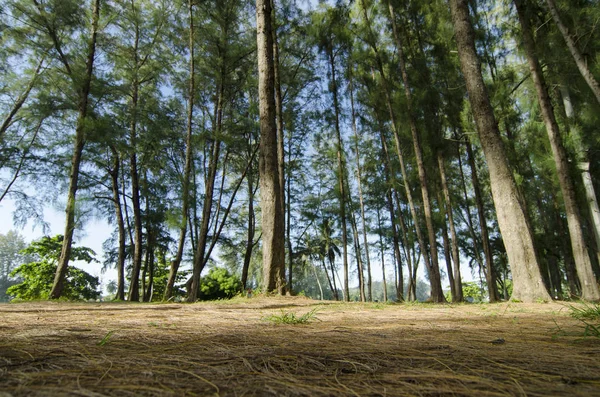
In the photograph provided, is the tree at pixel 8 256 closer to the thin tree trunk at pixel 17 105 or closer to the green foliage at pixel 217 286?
the green foliage at pixel 217 286

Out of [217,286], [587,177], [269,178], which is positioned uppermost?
[587,177]

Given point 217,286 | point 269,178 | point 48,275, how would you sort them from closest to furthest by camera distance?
1. point 269,178
2. point 48,275
3. point 217,286

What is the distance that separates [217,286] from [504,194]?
18331 mm

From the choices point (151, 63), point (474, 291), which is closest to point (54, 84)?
point (151, 63)

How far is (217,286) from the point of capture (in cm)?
2031

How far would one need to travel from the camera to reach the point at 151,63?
12.9m

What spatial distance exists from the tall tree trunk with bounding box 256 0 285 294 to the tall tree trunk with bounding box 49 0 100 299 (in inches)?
233

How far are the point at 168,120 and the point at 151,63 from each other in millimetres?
A: 2343

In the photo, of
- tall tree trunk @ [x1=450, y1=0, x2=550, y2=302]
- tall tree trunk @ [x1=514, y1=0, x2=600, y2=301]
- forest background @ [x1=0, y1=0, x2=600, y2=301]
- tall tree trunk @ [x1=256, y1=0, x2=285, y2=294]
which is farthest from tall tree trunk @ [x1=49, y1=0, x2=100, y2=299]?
tall tree trunk @ [x1=514, y1=0, x2=600, y2=301]

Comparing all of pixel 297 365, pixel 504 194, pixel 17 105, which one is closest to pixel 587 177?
pixel 504 194

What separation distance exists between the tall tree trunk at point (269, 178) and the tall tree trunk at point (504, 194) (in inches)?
141

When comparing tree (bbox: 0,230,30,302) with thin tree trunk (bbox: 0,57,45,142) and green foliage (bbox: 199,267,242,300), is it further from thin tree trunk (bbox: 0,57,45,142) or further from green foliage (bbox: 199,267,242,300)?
thin tree trunk (bbox: 0,57,45,142)

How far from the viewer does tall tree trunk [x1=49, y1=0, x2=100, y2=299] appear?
8.45 m

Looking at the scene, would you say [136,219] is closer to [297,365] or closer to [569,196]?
[297,365]
